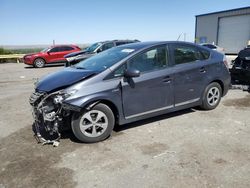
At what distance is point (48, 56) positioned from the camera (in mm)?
18062

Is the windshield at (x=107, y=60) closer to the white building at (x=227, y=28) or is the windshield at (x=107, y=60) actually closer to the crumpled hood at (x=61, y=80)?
the crumpled hood at (x=61, y=80)

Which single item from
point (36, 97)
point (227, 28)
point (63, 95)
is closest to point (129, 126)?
point (63, 95)

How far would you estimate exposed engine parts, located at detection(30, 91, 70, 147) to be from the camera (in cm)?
393

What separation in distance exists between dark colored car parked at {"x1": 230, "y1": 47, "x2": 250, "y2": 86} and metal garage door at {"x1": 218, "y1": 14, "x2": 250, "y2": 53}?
2540 centimetres

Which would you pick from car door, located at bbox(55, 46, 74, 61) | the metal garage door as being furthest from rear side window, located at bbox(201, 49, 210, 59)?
the metal garage door

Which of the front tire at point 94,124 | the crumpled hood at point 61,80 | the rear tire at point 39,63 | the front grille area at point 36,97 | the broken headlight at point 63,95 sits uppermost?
the crumpled hood at point 61,80

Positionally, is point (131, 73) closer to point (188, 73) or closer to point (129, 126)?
point (129, 126)

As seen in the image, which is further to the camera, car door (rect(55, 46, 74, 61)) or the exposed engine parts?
car door (rect(55, 46, 74, 61))

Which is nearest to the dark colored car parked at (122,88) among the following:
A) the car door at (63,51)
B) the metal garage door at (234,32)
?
the car door at (63,51)

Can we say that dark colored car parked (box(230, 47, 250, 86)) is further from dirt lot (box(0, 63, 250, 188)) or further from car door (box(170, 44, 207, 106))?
car door (box(170, 44, 207, 106))

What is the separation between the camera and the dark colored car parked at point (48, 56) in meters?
17.9

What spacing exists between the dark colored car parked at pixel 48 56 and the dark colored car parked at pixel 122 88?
13.9 meters

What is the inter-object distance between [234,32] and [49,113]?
32442 mm

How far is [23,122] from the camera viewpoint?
531 centimetres
